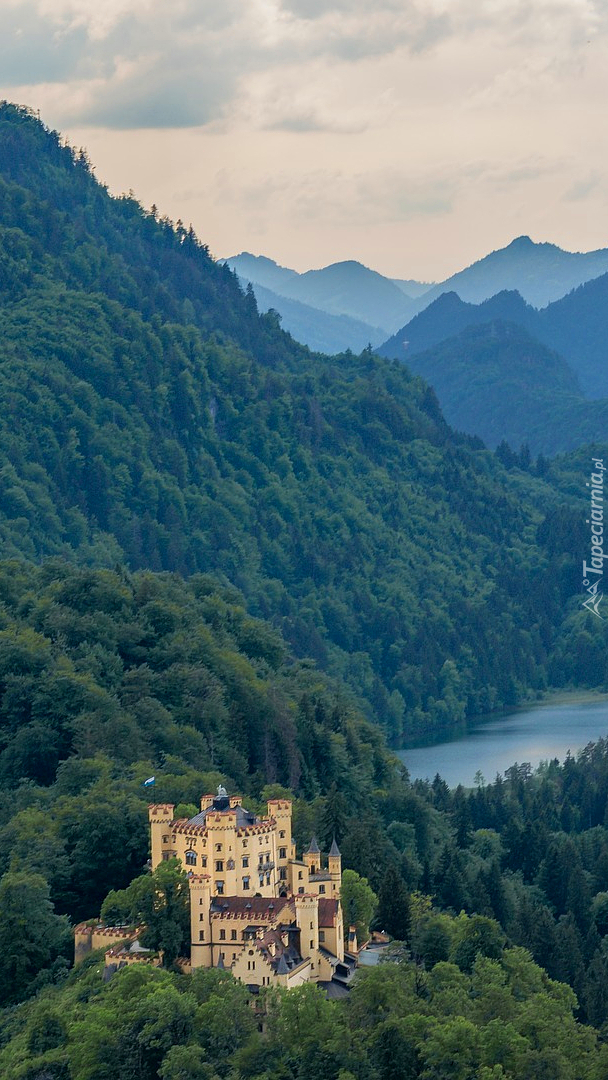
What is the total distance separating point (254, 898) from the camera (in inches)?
2805

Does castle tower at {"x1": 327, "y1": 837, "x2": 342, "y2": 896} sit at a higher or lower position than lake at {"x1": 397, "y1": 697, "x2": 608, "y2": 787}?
higher

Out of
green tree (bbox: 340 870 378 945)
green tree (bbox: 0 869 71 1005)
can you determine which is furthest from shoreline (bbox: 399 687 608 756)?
green tree (bbox: 0 869 71 1005)

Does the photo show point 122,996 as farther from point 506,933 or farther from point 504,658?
point 504,658

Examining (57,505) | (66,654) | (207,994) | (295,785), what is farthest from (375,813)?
(57,505)

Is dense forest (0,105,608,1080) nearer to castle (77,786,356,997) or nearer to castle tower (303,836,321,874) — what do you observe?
castle (77,786,356,997)

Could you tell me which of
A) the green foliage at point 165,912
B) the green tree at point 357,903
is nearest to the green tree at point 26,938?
the green foliage at point 165,912

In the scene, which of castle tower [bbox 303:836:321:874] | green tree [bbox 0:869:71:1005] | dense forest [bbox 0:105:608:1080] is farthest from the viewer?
green tree [bbox 0:869:71:1005]

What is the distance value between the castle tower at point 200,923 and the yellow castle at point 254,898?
1.0 inches

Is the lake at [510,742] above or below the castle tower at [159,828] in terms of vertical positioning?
below

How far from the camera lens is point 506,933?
91.3 meters

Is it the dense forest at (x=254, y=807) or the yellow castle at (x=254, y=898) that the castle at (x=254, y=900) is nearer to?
the yellow castle at (x=254, y=898)

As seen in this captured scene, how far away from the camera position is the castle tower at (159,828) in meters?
74.8

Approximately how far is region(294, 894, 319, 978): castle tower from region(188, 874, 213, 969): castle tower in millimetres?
2414

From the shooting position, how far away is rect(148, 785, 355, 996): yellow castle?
70125 millimetres
